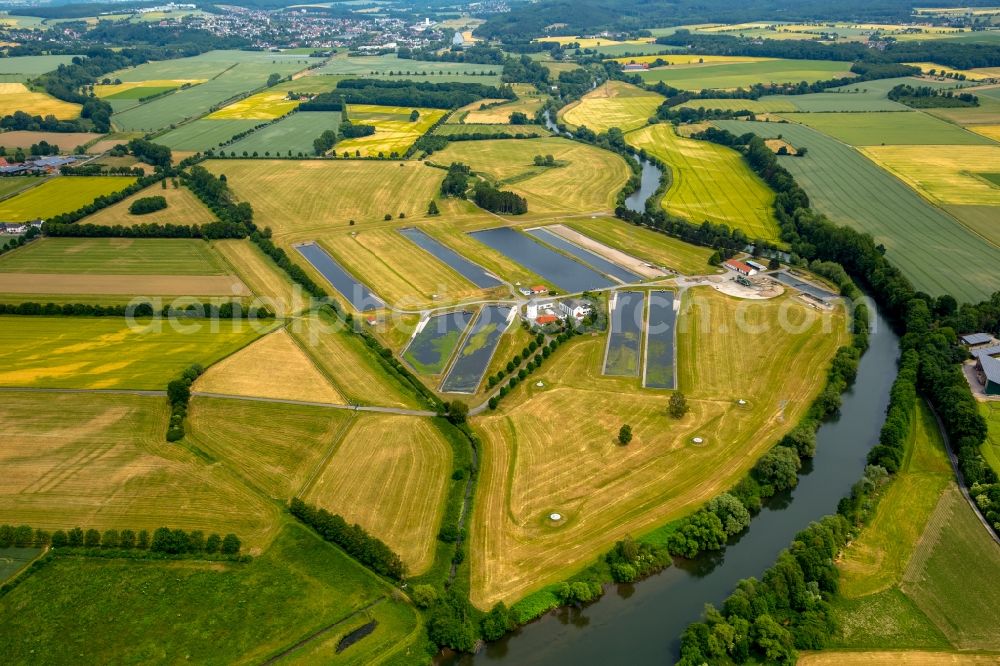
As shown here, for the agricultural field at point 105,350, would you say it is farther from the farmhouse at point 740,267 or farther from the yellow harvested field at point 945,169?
the yellow harvested field at point 945,169

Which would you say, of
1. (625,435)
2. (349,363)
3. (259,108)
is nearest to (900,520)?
(625,435)

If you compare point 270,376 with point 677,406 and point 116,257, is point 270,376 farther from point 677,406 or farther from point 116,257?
point 116,257

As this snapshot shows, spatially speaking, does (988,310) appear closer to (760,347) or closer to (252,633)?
(760,347)

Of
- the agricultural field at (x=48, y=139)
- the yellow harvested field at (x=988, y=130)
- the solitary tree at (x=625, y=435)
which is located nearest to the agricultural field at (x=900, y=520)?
the solitary tree at (x=625, y=435)

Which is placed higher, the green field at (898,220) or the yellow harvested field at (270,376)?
the green field at (898,220)

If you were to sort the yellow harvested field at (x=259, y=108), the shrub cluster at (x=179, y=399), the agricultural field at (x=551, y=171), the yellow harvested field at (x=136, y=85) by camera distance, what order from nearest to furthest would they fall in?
the shrub cluster at (x=179, y=399), the agricultural field at (x=551, y=171), the yellow harvested field at (x=259, y=108), the yellow harvested field at (x=136, y=85)

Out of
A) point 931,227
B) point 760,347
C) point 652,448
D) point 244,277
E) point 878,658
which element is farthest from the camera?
point 931,227

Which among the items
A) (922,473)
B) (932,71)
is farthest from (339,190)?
(932,71)
